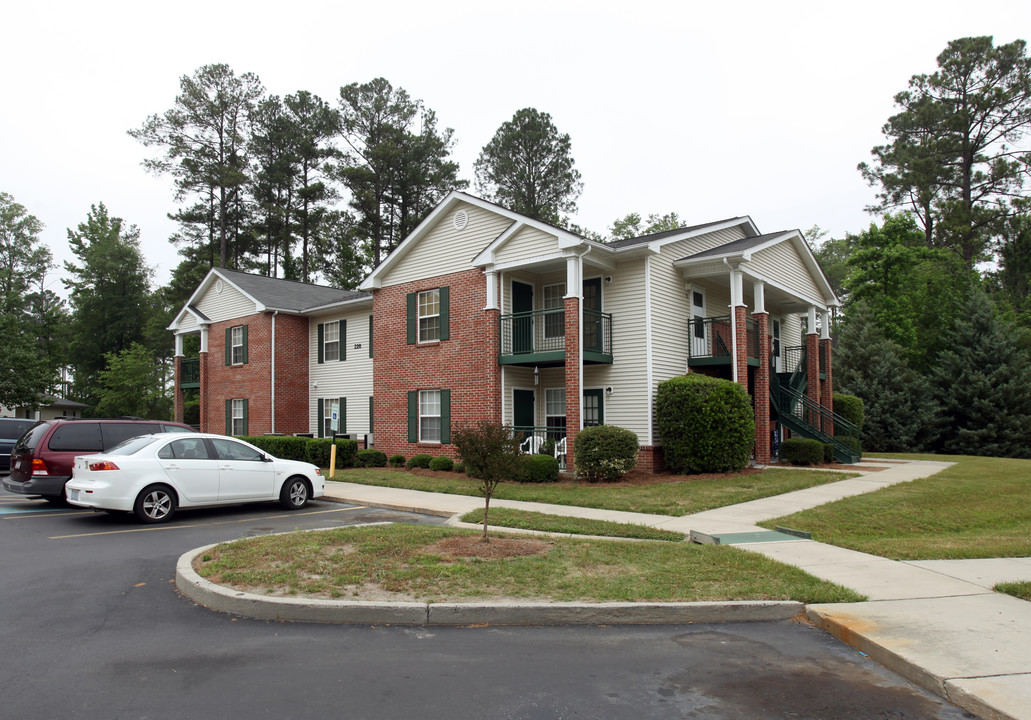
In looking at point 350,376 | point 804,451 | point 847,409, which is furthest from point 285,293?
point 847,409

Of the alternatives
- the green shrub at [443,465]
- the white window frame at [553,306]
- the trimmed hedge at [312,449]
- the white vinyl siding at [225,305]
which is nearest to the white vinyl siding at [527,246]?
the white window frame at [553,306]

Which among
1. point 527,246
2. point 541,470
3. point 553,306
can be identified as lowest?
point 541,470

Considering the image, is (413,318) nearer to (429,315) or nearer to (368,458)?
(429,315)

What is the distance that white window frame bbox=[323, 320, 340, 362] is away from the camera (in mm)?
26156

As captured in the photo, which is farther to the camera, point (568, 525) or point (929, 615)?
point (568, 525)

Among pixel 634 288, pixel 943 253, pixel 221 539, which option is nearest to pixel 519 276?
pixel 634 288

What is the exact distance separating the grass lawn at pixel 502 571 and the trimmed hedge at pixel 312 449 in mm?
12138

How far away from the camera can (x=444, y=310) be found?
67.4 feet

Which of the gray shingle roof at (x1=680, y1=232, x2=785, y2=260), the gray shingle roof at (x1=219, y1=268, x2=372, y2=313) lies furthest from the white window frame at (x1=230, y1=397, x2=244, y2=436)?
the gray shingle roof at (x1=680, y1=232, x2=785, y2=260)

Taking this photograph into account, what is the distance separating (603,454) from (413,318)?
27.8 ft

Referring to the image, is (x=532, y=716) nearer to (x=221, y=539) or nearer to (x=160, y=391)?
(x=221, y=539)

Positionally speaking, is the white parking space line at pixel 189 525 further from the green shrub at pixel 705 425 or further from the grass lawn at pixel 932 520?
the green shrub at pixel 705 425

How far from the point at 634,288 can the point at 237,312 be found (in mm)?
17256

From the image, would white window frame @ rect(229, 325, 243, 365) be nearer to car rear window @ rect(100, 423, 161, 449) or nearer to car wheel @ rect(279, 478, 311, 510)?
car rear window @ rect(100, 423, 161, 449)
